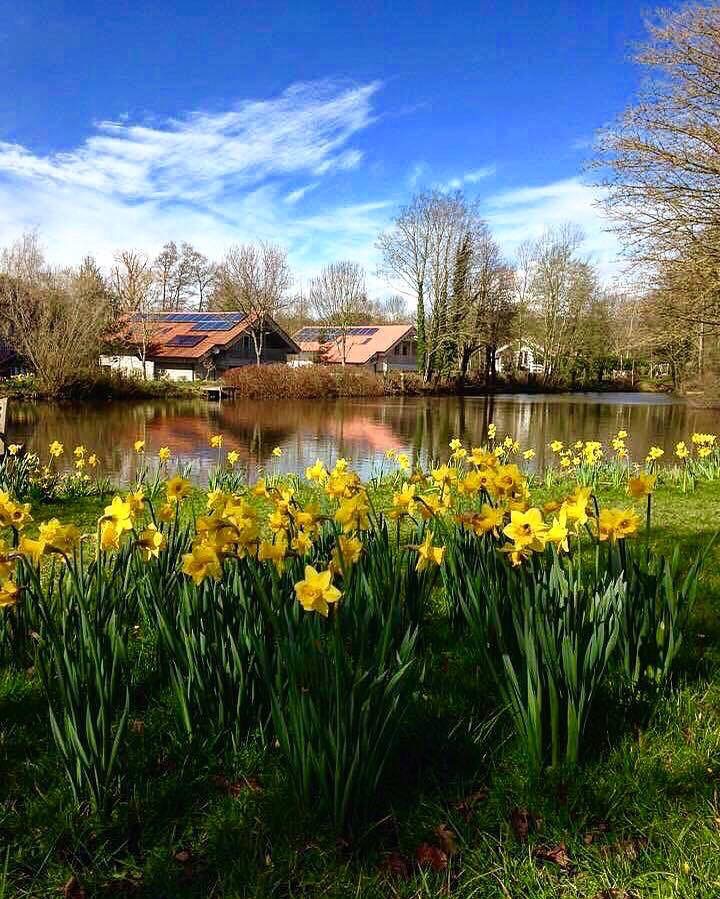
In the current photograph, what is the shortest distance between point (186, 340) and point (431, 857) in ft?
139

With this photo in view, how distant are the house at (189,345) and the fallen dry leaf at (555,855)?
127ft

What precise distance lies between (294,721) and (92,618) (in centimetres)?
86

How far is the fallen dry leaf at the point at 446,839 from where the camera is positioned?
179 centimetres

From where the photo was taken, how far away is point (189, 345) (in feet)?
134

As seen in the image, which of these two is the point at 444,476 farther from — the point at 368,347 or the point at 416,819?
the point at 368,347

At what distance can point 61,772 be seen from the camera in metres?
2.04

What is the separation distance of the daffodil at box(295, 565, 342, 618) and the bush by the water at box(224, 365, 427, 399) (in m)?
34.9

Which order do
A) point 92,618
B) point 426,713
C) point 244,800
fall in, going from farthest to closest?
point 426,713 < point 92,618 < point 244,800

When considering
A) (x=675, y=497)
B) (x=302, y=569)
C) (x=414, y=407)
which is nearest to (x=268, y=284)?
(x=414, y=407)

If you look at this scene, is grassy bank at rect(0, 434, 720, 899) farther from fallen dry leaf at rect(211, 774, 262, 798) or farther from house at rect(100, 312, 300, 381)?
house at rect(100, 312, 300, 381)

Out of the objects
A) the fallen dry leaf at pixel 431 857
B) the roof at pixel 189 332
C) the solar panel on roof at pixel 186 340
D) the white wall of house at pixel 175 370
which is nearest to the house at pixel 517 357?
the roof at pixel 189 332

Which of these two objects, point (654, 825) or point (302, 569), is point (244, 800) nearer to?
point (302, 569)

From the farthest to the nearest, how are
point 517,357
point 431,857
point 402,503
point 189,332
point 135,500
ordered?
point 517,357, point 189,332, point 402,503, point 135,500, point 431,857

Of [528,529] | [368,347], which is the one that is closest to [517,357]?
[368,347]
